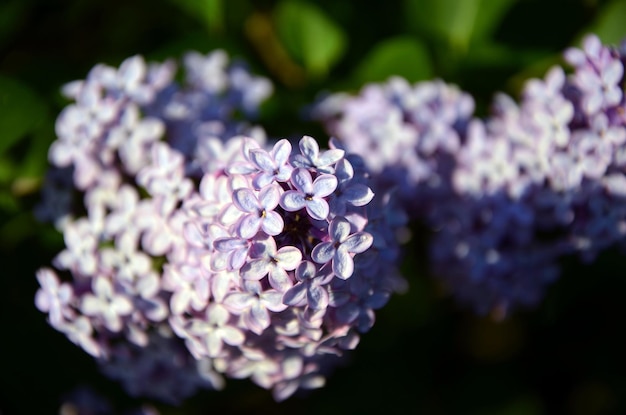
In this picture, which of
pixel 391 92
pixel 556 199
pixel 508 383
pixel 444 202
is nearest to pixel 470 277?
pixel 444 202

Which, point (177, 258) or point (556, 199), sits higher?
point (556, 199)

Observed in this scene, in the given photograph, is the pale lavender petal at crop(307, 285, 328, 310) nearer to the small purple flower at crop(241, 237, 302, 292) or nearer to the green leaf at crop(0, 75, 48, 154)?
the small purple flower at crop(241, 237, 302, 292)

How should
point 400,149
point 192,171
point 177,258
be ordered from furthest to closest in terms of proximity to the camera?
point 400,149
point 192,171
point 177,258

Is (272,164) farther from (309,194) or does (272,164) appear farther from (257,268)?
(257,268)

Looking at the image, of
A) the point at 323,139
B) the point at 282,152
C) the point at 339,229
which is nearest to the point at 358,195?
the point at 339,229

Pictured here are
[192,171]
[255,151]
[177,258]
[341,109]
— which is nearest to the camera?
[255,151]

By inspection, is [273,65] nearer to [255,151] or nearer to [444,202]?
[444,202]

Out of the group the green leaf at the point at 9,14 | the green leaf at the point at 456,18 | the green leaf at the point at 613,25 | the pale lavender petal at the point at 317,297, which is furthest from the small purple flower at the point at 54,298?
the green leaf at the point at 613,25

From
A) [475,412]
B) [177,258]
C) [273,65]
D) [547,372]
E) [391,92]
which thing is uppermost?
[273,65]
